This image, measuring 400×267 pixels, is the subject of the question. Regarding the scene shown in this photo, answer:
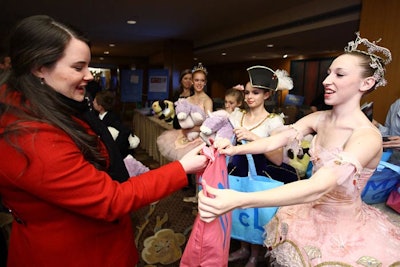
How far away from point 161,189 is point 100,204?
0.67 feet

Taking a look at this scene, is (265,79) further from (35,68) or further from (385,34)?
(385,34)

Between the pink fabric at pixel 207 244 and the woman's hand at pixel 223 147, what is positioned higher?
the woman's hand at pixel 223 147

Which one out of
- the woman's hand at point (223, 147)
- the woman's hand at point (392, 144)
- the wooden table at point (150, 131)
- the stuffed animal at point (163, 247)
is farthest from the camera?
the wooden table at point (150, 131)

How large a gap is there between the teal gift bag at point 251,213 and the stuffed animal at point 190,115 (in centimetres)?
140

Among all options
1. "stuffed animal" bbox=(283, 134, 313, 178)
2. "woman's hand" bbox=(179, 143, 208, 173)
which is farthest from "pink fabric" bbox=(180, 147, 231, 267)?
"stuffed animal" bbox=(283, 134, 313, 178)

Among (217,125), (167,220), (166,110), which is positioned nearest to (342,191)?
(217,125)

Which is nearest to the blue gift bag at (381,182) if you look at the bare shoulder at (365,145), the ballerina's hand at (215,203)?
the bare shoulder at (365,145)

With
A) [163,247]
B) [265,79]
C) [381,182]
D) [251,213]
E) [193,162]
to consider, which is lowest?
[163,247]

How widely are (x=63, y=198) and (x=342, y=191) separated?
1.02 meters

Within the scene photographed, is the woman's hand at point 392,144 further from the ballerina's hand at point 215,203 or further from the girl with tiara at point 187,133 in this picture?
the girl with tiara at point 187,133

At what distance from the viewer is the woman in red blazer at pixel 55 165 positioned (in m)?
0.76

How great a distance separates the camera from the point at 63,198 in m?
0.79

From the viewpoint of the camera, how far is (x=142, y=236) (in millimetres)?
2531

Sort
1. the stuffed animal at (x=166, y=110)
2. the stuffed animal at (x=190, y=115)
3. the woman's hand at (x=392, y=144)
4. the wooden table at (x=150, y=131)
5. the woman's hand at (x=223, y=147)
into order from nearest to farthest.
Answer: the woman's hand at (x=223, y=147) → the woman's hand at (x=392, y=144) → the stuffed animal at (x=190, y=115) → the stuffed animal at (x=166, y=110) → the wooden table at (x=150, y=131)
